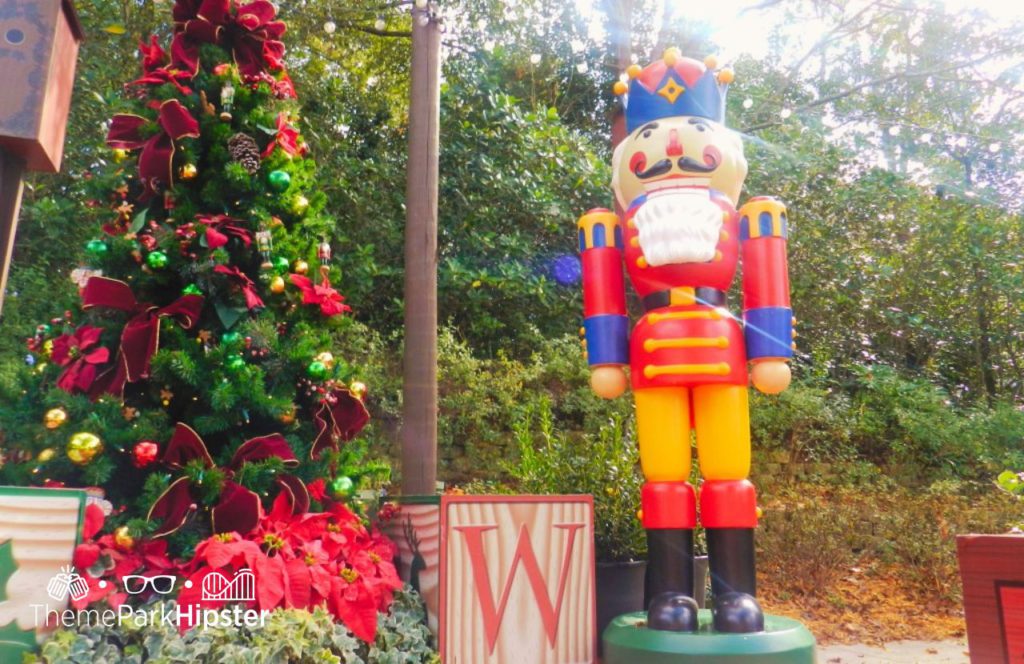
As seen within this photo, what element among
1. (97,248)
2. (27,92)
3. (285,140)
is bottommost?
(97,248)

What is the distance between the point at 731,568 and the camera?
243cm

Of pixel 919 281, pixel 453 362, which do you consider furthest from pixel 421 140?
pixel 919 281

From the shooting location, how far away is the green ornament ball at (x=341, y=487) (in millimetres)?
2420

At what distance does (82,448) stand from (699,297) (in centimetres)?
202

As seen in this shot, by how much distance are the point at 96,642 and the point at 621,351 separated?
1849mm

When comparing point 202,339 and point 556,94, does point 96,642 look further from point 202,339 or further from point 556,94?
point 556,94

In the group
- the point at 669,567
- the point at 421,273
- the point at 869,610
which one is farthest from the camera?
the point at 869,610

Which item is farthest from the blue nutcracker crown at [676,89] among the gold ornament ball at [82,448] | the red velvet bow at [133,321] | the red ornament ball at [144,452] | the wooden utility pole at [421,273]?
the gold ornament ball at [82,448]

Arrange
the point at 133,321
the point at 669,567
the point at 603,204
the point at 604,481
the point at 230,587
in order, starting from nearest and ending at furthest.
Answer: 1. the point at 230,587
2. the point at 133,321
3. the point at 669,567
4. the point at 604,481
5. the point at 603,204

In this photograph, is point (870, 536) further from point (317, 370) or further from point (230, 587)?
point (230, 587)

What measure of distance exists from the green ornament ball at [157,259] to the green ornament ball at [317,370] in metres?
0.55

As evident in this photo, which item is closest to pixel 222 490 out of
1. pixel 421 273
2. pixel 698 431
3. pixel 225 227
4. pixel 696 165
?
pixel 225 227

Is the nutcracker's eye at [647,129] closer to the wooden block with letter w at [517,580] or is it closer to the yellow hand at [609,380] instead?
the yellow hand at [609,380]

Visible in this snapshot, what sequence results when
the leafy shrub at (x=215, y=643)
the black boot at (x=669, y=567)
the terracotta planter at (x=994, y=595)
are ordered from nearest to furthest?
the terracotta planter at (x=994, y=595)
the leafy shrub at (x=215, y=643)
the black boot at (x=669, y=567)
